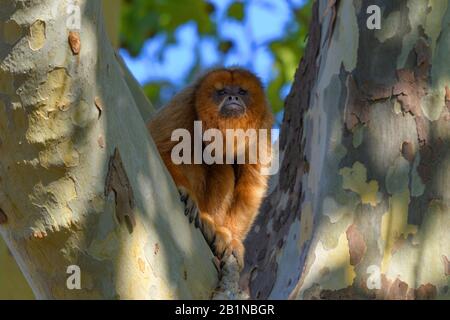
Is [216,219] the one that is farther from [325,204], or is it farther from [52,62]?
[52,62]

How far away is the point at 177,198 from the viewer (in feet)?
11.4

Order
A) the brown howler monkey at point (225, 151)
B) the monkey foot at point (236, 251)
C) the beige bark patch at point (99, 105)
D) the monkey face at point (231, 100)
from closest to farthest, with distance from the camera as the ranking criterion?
the beige bark patch at point (99, 105) < the monkey foot at point (236, 251) < the brown howler monkey at point (225, 151) < the monkey face at point (231, 100)

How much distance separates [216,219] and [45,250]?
228 centimetres

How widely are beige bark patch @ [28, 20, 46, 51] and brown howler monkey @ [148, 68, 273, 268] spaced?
5.92ft

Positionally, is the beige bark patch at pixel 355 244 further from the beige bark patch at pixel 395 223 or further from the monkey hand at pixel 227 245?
the monkey hand at pixel 227 245

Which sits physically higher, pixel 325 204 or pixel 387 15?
pixel 387 15

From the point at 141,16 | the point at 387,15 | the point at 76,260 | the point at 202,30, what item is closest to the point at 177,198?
the point at 76,260

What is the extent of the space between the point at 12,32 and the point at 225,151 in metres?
3.07

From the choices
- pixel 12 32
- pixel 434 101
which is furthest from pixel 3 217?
pixel 434 101

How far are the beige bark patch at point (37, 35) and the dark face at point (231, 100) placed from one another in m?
2.92

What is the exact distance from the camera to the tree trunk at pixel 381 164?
125 inches

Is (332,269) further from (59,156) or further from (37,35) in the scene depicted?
(37,35)

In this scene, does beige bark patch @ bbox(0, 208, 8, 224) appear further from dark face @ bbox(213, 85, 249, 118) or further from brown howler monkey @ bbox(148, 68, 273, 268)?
dark face @ bbox(213, 85, 249, 118)

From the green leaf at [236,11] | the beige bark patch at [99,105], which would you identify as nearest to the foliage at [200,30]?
the green leaf at [236,11]
